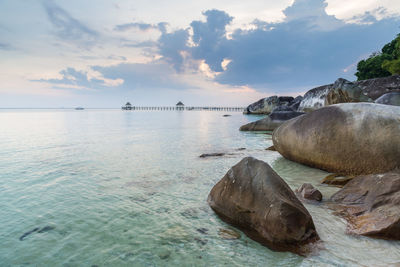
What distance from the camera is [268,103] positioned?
6009 centimetres

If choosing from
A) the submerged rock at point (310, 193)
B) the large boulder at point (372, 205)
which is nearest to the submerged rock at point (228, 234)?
the large boulder at point (372, 205)

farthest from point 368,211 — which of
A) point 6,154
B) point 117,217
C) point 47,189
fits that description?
point 6,154

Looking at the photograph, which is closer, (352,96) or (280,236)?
(280,236)

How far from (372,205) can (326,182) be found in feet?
5.99

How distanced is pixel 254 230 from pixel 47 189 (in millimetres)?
4704

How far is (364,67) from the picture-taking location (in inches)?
1678

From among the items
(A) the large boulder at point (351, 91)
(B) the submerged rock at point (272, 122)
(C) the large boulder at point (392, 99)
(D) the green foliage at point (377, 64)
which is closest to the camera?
(C) the large boulder at point (392, 99)

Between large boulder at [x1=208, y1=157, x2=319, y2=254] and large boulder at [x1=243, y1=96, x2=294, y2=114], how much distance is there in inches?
2183

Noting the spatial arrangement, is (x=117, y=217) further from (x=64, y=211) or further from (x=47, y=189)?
(x=47, y=189)

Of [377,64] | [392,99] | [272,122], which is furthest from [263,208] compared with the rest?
[377,64]

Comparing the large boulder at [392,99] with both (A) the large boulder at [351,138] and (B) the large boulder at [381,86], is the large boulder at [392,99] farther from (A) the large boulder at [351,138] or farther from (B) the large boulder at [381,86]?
(B) the large boulder at [381,86]

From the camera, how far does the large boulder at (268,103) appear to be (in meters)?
58.4

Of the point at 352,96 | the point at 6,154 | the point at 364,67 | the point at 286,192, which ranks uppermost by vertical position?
the point at 364,67

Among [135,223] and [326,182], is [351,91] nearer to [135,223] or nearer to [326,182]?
[326,182]
